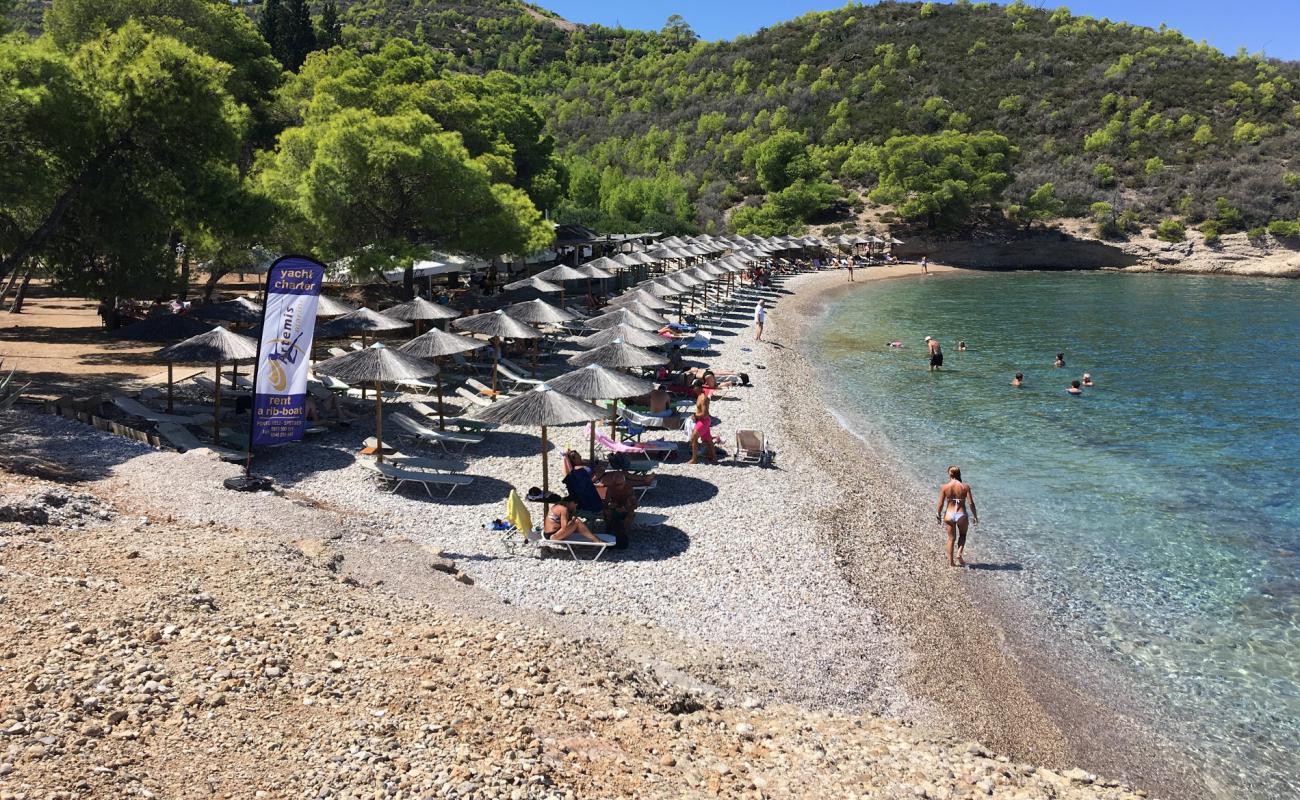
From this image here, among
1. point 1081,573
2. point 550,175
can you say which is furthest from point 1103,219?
point 1081,573

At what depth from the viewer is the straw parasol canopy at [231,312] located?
634 inches

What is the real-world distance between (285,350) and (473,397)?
6.97 metres

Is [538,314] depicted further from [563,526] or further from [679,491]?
[563,526]

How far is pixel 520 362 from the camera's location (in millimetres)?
21969

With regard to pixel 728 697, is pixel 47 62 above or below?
above

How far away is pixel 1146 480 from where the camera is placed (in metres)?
15.6

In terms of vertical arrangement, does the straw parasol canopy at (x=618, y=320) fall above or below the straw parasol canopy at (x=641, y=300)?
below

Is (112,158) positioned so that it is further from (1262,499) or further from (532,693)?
(1262,499)

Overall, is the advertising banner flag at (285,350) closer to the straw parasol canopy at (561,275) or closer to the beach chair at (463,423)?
the beach chair at (463,423)

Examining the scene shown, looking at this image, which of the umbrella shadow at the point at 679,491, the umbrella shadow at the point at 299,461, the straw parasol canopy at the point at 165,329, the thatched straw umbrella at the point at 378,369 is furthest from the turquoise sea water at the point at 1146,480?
the straw parasol canopy at the point at 165,329

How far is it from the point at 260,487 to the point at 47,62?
10485 millimetres

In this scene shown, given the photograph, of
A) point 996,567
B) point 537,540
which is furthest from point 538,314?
point 996,567

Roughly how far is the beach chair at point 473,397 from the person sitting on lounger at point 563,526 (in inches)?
286

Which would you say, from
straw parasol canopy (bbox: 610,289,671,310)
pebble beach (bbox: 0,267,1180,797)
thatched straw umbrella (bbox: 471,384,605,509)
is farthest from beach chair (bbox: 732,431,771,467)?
straw parasol canopy (bbox: 610,289,671,310)
